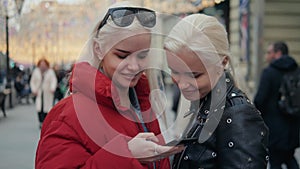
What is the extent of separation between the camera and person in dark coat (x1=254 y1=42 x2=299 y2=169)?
5.19 metres

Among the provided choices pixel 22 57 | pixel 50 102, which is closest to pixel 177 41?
pixel 50 102

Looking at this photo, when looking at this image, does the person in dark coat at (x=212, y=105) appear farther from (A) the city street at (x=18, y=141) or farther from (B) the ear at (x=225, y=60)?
(A) the city street at (x=18, y=141)

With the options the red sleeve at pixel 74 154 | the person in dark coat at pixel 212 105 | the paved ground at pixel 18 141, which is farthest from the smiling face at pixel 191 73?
the paved ground at pixel 18 141

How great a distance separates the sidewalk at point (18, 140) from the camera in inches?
272

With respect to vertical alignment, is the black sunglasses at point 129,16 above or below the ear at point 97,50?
above

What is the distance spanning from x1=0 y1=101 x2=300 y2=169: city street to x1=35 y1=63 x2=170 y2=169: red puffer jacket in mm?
5154

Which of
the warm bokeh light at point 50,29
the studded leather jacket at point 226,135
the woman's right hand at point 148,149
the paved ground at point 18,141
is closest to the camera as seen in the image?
the woman's right hand at point 148,149

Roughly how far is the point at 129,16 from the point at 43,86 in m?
8.38

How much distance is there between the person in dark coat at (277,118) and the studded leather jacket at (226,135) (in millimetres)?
3617

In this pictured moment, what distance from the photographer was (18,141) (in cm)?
905

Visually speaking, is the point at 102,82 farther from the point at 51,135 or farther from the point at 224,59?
the point at 224,59

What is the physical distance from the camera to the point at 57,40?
116ft

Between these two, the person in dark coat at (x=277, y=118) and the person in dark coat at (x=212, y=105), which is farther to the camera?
the person in dark coat at (x=277, y=118)

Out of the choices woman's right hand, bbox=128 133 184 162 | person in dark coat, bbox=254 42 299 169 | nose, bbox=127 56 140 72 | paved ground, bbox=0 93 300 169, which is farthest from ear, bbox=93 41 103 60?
person in dark coat, bbox=254 42 299 169
